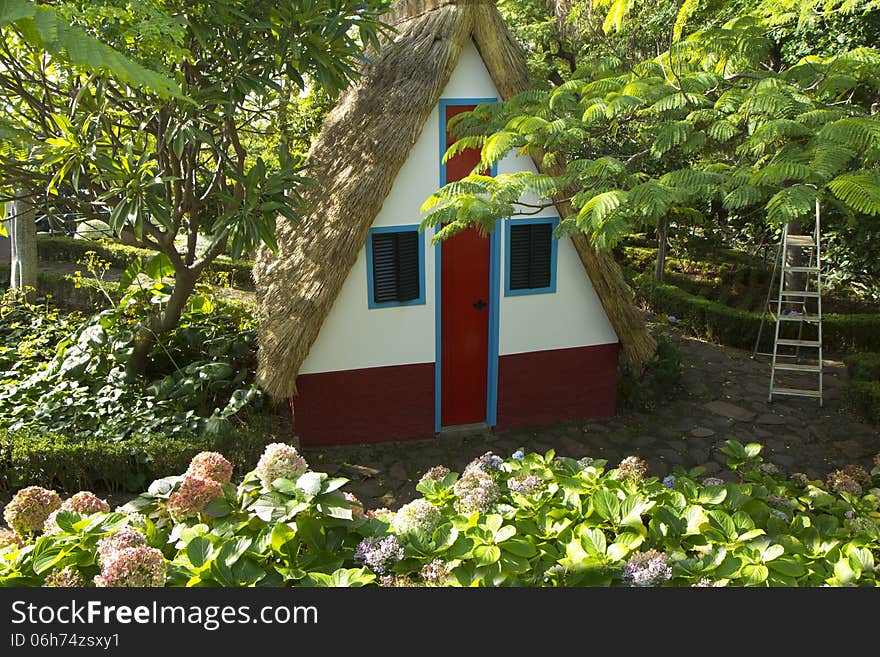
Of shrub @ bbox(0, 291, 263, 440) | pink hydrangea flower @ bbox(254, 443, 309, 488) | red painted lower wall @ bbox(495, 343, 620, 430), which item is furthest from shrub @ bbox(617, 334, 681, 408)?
pink hydrangea flower @ bbox(254, 443, 309, 488)

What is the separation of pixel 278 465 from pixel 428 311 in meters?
4.74

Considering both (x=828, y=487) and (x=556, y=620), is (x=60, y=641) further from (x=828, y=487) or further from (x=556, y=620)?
(x=828, y=487)

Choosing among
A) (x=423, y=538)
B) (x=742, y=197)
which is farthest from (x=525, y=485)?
(x=742, y=197)

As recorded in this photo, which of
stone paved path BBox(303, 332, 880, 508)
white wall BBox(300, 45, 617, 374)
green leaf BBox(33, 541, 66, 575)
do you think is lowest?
stone paved path BBox(303, 332, 880, 508)

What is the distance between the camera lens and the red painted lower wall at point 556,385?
7672mm

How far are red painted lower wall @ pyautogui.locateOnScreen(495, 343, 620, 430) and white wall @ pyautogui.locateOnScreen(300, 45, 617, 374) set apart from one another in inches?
5.7

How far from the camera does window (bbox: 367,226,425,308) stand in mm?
6953

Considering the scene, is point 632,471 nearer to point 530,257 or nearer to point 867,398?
point 530,257

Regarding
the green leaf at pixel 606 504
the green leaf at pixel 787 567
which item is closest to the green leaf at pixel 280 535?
the green leaf at pixel 606 504

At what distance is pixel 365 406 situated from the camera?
7.32m

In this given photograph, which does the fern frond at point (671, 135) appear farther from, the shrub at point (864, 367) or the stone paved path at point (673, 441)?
the shrub at point (864, 367)

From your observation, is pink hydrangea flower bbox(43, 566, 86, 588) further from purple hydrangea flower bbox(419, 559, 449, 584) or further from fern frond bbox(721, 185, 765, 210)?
fern frond bbox(721, 185, 765, 210)

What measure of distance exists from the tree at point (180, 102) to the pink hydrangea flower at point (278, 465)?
11.8 ft

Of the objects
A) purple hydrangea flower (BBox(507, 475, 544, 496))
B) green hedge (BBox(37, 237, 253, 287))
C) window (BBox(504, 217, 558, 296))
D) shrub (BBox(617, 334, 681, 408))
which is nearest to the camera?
purple hydrangea flower (BBox(507, 475, 544, 496))
